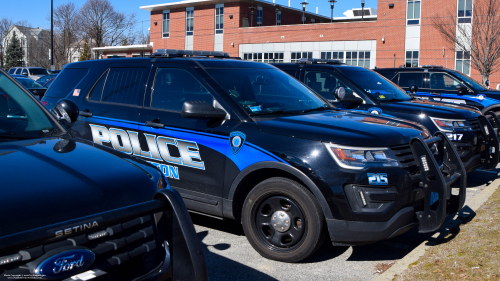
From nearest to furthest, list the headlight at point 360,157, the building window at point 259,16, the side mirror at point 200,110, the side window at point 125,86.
A: the headlight at point 360,157, the side mirror at point 200,110, the side window at point 125,86, the building window at point 259,16

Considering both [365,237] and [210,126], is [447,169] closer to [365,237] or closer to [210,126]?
[365,237]

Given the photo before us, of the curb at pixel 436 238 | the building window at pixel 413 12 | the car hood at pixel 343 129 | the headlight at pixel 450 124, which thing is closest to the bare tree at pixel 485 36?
the building window at pixel 413 12

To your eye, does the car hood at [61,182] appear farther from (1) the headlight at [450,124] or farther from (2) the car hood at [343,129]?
(1) the headlight at [450,124]

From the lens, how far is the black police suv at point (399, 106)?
7.00 meters

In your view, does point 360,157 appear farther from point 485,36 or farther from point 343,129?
point 485,36

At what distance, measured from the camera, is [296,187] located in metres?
4.11

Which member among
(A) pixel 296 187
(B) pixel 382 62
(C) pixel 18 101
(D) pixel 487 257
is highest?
(B) pixel 382 62

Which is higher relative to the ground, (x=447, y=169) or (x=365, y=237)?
(x=447, y=169)

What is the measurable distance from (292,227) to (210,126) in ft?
4.21

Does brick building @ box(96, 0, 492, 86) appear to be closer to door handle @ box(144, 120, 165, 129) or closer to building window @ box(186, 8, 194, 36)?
building window @ box(186, 8, 194, 36)

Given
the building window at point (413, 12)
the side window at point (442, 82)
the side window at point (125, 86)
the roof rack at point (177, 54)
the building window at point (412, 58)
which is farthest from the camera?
the building window at point (412, 58)

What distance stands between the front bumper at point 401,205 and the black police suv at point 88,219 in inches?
72.8

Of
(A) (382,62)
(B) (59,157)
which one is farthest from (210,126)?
(A) (382,62)

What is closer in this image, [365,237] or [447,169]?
[365,237]
